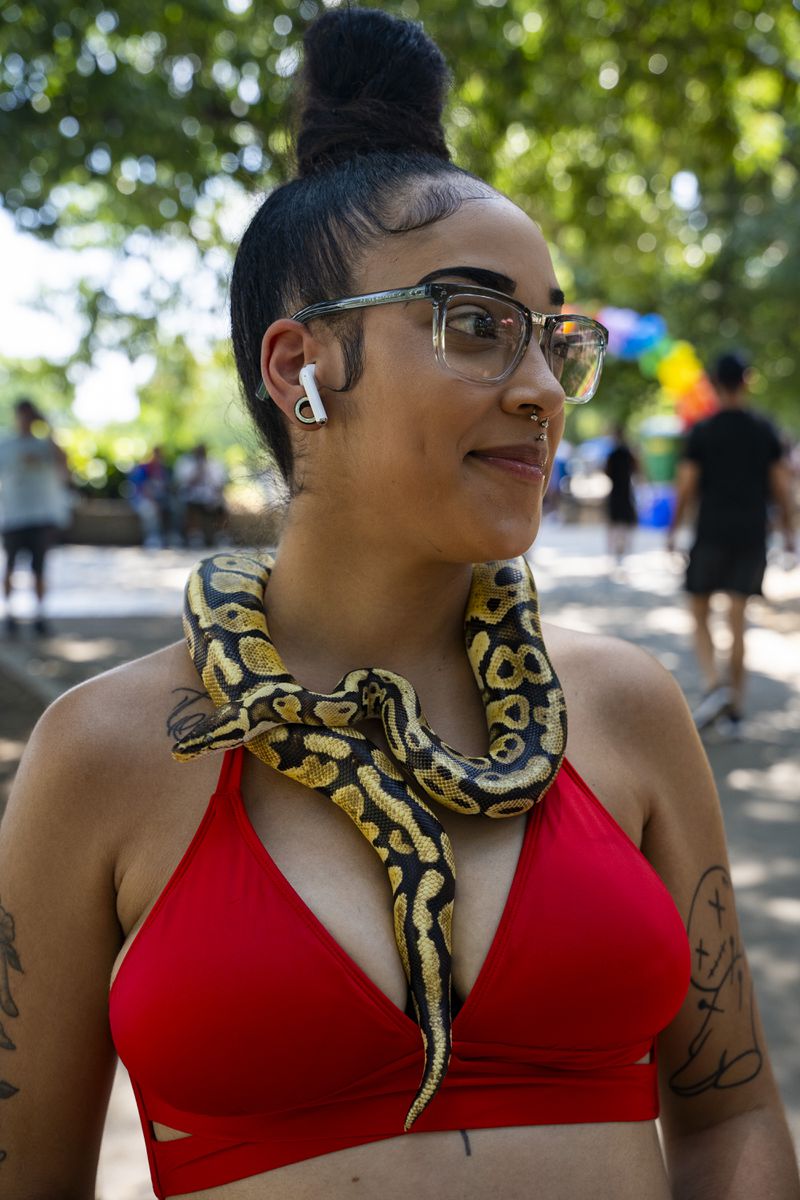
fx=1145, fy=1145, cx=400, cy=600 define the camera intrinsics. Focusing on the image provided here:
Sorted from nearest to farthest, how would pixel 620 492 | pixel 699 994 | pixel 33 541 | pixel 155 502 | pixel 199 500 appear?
pixel 699 994, pixel 33 541, pixel 620 492, pixel 199 500, pixel 155 502

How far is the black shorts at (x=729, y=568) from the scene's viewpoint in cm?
834

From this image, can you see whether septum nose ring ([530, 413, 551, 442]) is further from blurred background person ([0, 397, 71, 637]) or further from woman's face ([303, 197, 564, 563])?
blurred background person ([0, 397, 71, 637])

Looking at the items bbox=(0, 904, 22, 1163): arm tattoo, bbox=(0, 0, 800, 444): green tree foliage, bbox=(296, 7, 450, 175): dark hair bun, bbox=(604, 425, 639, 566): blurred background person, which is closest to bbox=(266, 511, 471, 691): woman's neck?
bbox=(0, 904, 22, 1163): arm tattoo

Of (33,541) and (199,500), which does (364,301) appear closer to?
(33,541)

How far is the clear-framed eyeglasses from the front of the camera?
1.75 metres

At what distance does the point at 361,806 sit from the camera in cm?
177

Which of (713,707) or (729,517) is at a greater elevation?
(729,517)

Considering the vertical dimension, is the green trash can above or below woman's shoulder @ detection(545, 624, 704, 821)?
below

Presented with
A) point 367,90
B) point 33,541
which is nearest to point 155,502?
point 33,541

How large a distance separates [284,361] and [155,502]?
2310cm

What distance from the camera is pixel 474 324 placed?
69.6 inches

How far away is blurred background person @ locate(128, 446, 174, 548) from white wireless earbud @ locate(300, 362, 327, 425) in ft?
74.6

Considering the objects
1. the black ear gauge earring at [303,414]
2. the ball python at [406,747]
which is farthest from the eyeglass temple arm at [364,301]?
the ball python at [406,747]

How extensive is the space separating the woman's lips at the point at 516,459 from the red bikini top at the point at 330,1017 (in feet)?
1.97
